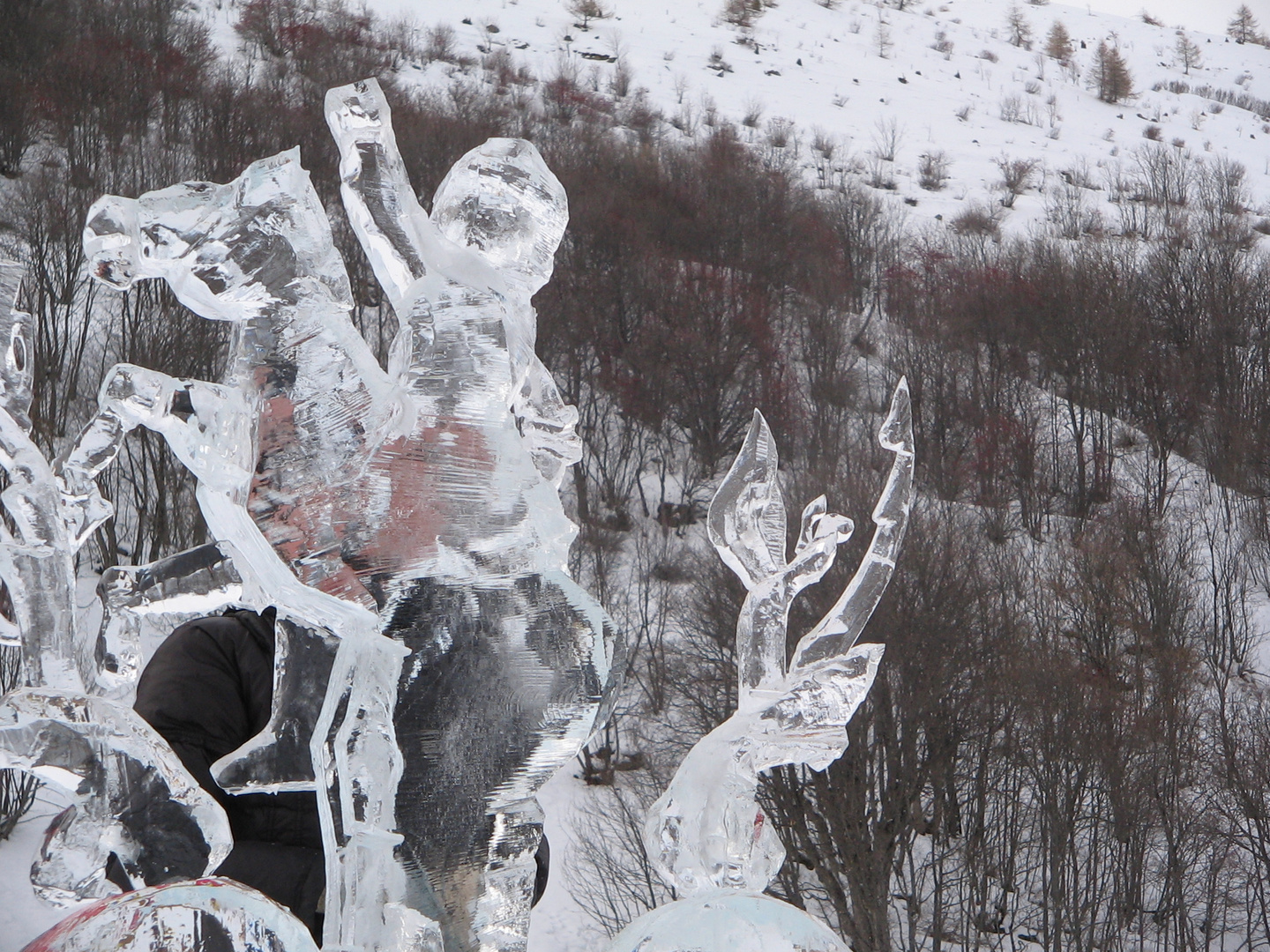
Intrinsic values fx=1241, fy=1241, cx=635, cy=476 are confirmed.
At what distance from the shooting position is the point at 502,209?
1137 mm

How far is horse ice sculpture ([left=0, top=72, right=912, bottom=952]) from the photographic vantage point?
90cm

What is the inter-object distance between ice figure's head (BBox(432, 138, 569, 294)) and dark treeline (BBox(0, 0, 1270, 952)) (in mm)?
8920

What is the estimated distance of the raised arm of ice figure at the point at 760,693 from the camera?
3.42 ft

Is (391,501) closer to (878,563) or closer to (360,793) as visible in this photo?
(360,793)

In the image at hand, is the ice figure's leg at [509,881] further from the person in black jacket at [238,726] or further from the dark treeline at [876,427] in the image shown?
the dark treeline at [876,427]

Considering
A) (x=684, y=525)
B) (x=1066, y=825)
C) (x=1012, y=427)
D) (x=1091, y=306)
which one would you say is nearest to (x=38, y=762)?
(x=1066, y=825)

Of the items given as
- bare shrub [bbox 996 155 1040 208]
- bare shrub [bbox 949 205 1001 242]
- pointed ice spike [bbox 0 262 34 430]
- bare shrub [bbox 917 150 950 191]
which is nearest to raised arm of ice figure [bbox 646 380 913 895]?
pointed ice spike [bbox 0 262 34 430]

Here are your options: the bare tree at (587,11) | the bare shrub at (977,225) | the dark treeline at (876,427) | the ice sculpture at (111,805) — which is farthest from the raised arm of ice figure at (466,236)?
the bare tree at (587,11)

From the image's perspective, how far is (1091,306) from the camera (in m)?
17.6

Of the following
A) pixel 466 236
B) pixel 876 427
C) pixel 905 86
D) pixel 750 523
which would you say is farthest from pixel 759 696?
pixel 905 86

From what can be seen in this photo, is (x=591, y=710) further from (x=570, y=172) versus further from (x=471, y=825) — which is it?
(x=570, y=172)

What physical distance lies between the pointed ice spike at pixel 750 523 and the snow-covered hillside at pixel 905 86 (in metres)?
21.1

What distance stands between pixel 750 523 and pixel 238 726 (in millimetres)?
629

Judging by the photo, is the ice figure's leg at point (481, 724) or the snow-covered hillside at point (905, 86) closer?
the ice figure's leg at point (481, 724)
